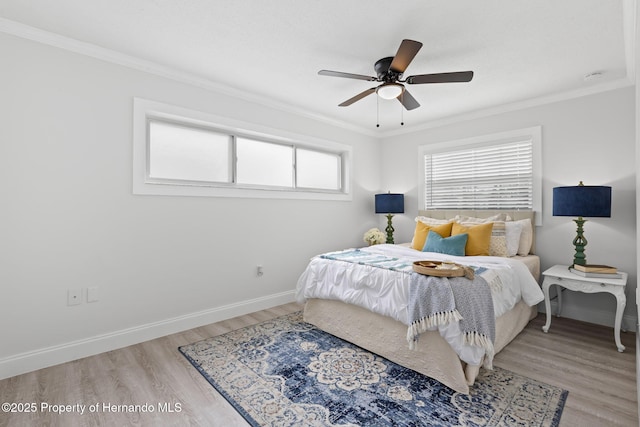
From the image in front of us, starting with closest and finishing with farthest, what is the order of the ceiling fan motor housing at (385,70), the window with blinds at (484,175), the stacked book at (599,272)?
the ceiling fan motor housing at (385,70) < the stacked book at (599,272) < the window with blinds at (484,175)

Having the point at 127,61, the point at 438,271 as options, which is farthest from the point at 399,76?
the point at 127,61

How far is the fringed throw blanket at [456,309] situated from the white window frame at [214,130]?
7.32ft

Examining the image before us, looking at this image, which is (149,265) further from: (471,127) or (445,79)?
(471,127)

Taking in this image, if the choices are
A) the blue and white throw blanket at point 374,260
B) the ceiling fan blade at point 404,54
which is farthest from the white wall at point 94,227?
the ceiling fan blade at point 404,54

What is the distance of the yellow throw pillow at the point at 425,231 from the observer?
11.7ft

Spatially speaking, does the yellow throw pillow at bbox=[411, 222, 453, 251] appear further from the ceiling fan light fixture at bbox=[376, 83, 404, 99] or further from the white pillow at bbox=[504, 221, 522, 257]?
the ceiling fan light fixture at bbox=[376, 83, 404, 99]

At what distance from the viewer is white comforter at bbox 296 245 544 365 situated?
2.04m

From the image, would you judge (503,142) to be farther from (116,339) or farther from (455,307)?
(116,339)

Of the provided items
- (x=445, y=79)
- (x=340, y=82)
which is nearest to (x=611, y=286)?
(x=445, y=79)

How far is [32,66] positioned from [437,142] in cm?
448

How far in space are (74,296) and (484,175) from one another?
4.65 m

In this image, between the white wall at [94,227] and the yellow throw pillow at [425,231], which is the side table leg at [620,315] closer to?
the yellow throw pillow at [425,231]

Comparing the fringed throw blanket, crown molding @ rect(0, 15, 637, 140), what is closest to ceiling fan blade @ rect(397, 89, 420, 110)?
crown molding @ rect(0, 15, 637, 140)

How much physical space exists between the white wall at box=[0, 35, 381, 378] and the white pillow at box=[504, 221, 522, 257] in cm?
286
